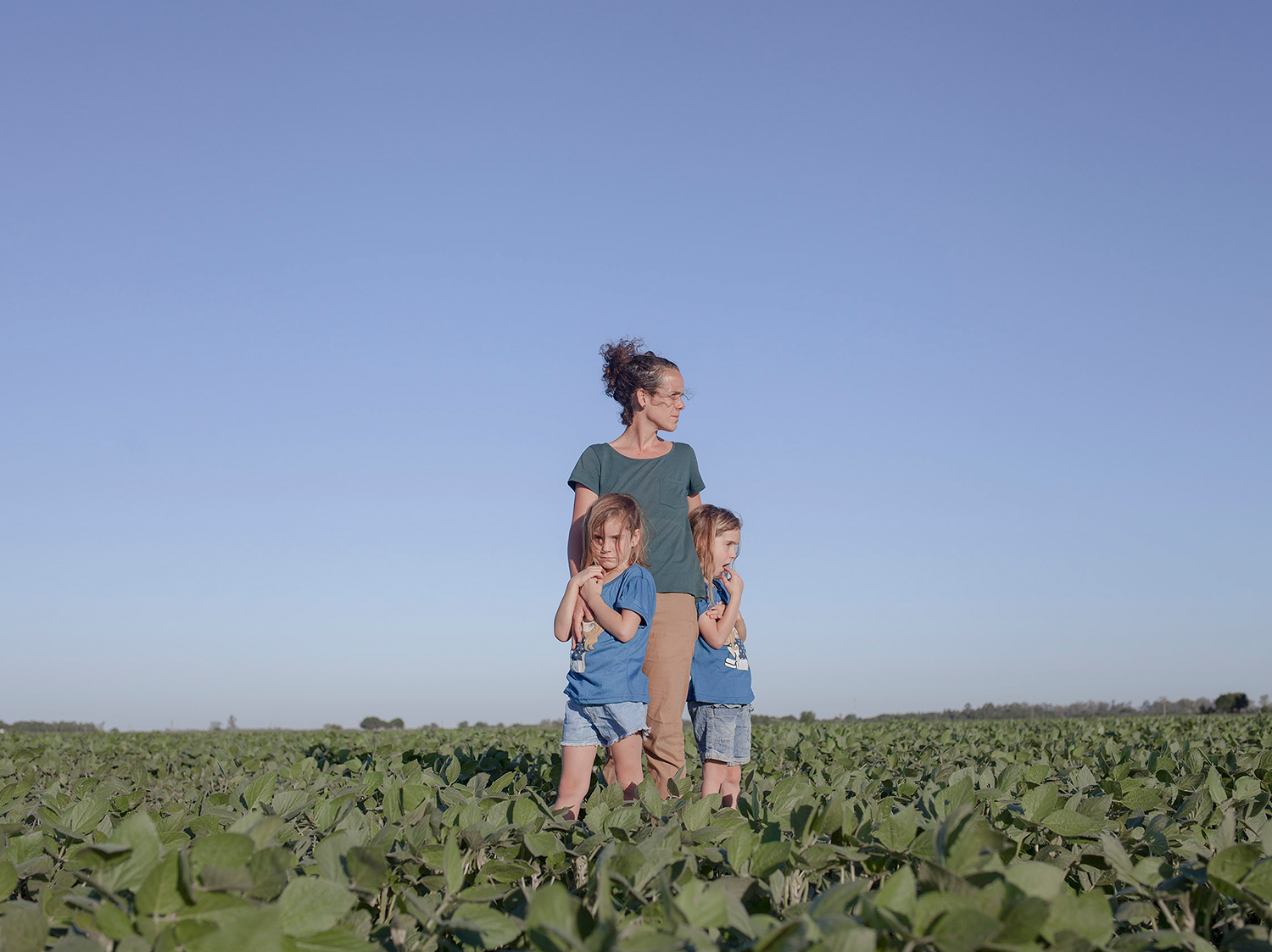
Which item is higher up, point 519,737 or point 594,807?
point 594,807

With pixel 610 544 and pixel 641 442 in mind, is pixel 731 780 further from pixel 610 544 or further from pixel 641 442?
pixel 641 442

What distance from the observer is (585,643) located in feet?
14.2

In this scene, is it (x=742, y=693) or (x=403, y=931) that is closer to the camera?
(x=403, y=931)

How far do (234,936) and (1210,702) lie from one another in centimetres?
3155

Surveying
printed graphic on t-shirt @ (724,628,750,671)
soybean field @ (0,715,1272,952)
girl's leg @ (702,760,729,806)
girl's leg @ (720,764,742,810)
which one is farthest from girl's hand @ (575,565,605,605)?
girl's leg @ (720,764,742,810)

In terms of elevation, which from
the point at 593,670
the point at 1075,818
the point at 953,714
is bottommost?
the point at 953,714

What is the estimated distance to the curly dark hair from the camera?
5.07m

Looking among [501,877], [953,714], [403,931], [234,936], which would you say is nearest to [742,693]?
[501,877]

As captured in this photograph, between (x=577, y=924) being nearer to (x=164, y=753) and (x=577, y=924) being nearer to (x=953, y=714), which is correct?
(x=164, y=753)

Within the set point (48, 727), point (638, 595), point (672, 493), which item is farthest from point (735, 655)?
point (48, 727)

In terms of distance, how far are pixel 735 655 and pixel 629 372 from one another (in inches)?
73.0

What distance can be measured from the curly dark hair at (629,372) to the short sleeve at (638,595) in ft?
3.84

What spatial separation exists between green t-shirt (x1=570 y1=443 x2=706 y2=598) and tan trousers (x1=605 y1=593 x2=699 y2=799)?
12cm

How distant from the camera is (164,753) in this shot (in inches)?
376
